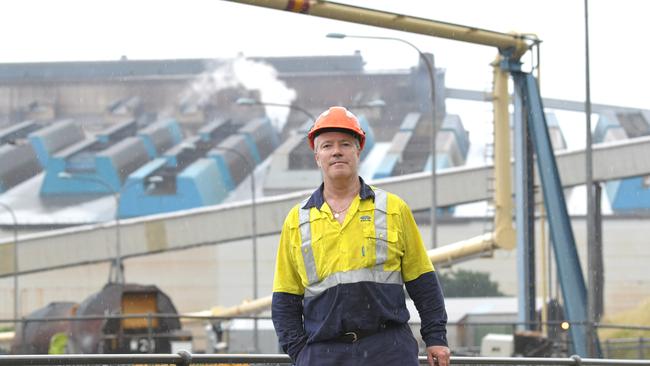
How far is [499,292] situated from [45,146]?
26645mm

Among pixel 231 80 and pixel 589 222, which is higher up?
pixel 231 80

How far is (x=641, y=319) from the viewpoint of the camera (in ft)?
139

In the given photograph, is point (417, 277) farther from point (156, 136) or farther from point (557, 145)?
point (156, 136)

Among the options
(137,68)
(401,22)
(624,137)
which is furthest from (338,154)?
(137,68)

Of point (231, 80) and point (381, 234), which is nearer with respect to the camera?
point (381, 234)

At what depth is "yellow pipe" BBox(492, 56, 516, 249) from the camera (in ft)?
85.6

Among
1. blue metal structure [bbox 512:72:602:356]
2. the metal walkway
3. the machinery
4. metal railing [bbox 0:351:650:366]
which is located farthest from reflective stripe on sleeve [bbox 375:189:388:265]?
the metal walkway

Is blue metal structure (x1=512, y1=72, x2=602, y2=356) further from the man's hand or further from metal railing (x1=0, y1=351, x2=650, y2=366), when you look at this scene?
the man's hand

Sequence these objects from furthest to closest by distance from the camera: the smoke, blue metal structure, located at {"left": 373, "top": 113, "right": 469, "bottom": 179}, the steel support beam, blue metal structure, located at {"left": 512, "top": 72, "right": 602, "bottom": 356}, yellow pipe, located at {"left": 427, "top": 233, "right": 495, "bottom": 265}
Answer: the smoke, blue metal structure, located at {"left": 373, "top": 113, "right": 469, "bottom": 179}, yellow pipe, located at {"left": 427, "top": 233, "right": 495, "bottom": 265}, the steel support beam, blue metal structure, located at {"left": 512, "top": 72, "right": 602, "bottom": 356}

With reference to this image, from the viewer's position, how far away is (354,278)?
4.24 metres

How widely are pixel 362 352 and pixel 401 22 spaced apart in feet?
55.5

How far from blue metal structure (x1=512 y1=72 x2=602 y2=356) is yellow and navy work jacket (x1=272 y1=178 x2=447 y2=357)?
16.3 meters

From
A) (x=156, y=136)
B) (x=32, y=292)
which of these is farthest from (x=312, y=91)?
(x=32, y=292)

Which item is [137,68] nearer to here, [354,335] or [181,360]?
[181,360]
